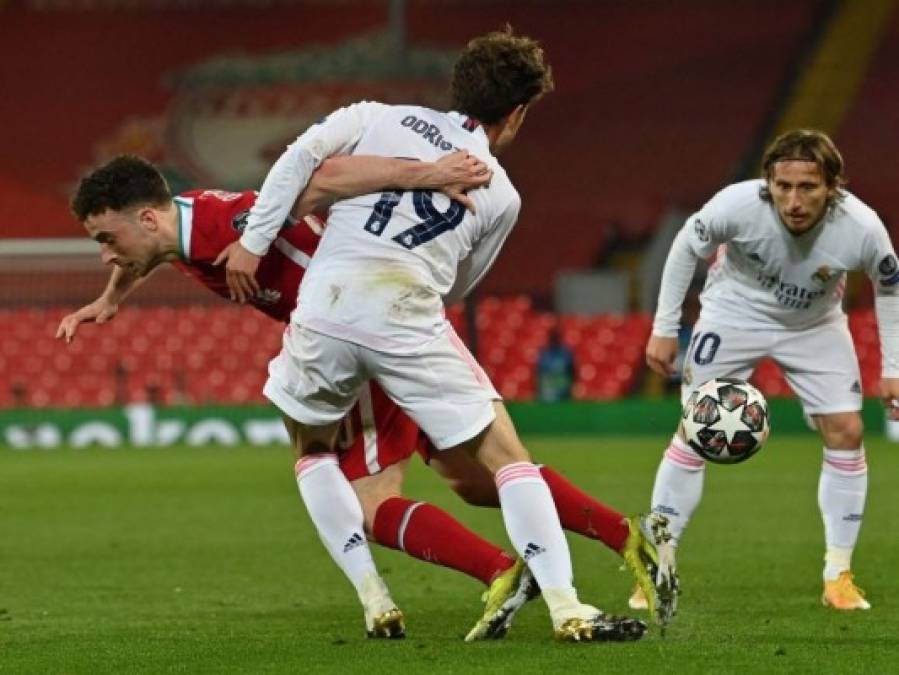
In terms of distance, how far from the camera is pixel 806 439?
1903 centimetres

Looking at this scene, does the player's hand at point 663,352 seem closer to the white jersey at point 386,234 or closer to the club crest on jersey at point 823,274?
the club crest on jersey at point 823,274

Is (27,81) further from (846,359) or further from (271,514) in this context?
(846,359)

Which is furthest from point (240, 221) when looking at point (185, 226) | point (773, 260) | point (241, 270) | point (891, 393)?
point (891, 393)

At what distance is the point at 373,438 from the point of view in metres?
6.37

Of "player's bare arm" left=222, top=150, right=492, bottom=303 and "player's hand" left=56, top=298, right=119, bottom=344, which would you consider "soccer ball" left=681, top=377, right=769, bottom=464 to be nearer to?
"player's bare arm" left=222, top=150, right=492, bottom=303

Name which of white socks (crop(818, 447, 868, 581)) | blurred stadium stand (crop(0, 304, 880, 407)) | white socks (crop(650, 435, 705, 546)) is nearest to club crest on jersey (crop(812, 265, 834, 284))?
white socks (crop(818, 447, 868, 581))

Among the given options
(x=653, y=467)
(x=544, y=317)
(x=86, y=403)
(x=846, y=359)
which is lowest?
(x=86, y=403)

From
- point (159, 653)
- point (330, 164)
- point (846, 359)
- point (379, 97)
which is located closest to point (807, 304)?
point (846, 359)

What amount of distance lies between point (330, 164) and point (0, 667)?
172 centimetres

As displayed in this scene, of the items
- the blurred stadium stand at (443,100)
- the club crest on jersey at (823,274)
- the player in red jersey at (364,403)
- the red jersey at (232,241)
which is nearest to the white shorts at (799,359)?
the club crest on jersey at (823,274)

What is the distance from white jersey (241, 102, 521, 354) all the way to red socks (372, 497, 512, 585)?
2.54 ft

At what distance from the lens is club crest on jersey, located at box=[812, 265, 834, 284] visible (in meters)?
7.04

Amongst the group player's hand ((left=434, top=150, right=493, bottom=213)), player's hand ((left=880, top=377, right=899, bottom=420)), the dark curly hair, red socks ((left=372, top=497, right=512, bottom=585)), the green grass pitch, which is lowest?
the green grass pitch

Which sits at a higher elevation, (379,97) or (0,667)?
(0,667)
